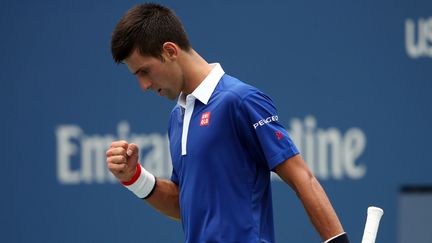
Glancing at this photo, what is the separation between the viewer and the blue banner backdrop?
18.9ft

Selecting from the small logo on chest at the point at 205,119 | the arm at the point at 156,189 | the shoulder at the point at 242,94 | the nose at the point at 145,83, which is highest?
the nose at the point at 145,83

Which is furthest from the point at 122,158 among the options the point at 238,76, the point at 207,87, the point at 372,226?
the point at 238,76

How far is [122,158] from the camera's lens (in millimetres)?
3406

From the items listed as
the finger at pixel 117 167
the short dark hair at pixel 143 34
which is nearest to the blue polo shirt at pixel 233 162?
the short dark hair at pixel 143 34

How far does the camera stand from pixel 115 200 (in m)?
5.87

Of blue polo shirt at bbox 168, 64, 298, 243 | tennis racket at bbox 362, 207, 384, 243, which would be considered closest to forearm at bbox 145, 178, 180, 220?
blue polo shirt at bbox 168, 64, 298, 243

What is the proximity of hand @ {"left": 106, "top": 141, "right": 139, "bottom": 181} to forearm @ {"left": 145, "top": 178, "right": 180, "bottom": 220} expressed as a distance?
150mm

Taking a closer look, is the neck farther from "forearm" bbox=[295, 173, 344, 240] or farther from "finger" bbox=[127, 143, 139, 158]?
"forearm" bbox=[295, 173, 344, 240]

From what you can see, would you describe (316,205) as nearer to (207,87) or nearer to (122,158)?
(207,87)

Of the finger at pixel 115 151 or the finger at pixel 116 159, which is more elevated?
the finger at pixel 115 151

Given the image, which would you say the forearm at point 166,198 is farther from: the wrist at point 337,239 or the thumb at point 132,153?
the wrist at point 337,239

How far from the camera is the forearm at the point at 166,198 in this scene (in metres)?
3.62

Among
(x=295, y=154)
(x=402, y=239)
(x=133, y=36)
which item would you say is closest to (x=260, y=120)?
(x=295, y=154)

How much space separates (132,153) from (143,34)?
1.64 ft
